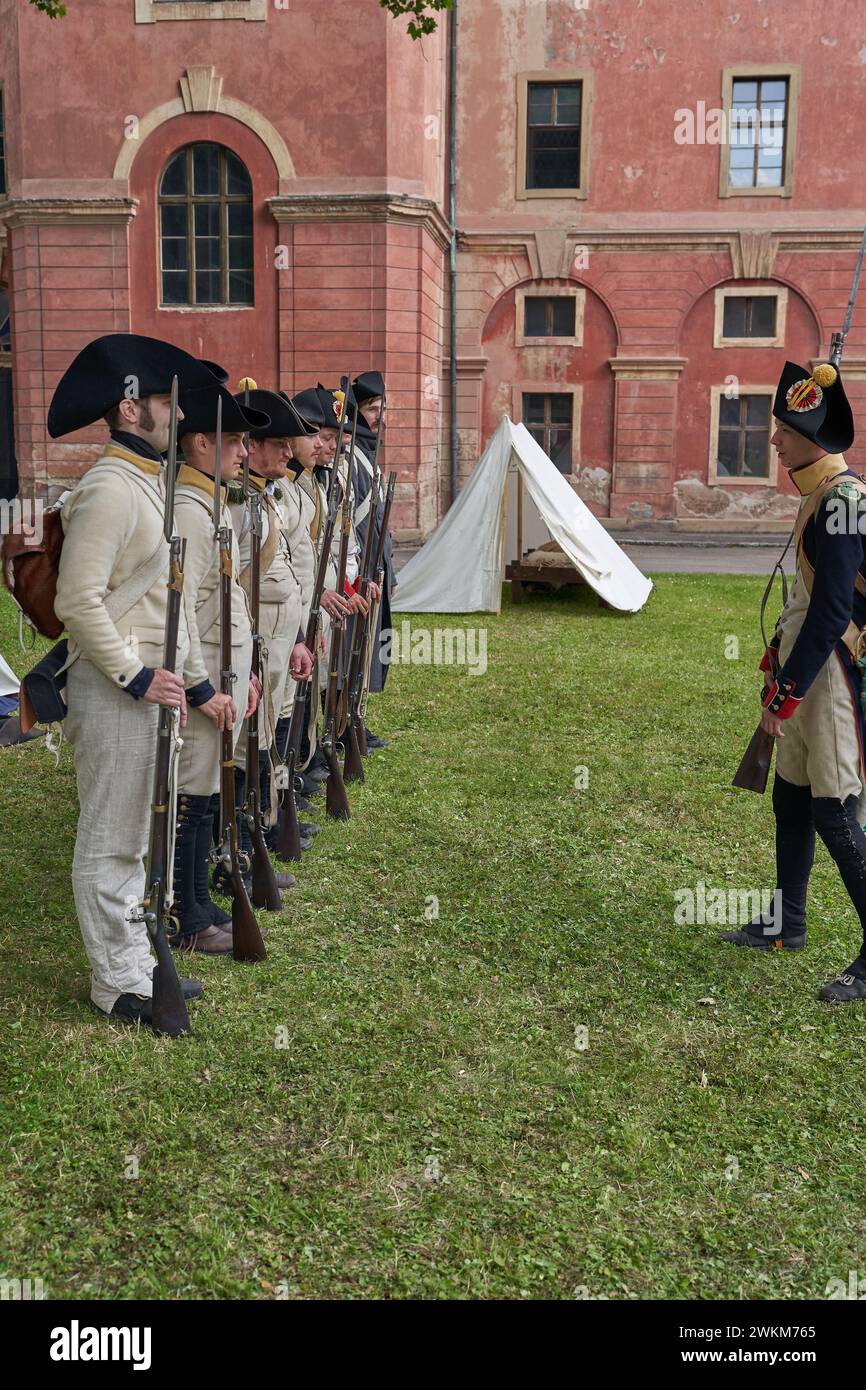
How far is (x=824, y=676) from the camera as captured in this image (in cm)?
437

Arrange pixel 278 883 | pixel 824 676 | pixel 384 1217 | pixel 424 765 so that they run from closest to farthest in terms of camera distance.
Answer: pixel 384 1217
pixel 824 676
pixel 278 883
pixel 424 765

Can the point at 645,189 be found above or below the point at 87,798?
above

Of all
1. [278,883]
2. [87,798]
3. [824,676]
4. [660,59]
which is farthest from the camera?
[660,59]

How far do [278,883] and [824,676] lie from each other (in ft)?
8.12

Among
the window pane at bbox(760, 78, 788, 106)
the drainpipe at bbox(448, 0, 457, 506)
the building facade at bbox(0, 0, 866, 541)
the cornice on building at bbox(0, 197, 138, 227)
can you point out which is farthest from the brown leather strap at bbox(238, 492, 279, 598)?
the window pane at bbox(760, 78, 788, 106)

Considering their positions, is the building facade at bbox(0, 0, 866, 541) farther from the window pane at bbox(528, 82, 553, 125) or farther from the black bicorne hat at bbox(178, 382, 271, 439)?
the black bicorne hat at bbox(178, 382, 271, 439)

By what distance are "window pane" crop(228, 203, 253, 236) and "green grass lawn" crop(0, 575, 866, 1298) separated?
14654mm

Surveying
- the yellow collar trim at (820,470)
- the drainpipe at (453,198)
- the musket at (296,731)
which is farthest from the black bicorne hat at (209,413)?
the drainpipe at (453,198)

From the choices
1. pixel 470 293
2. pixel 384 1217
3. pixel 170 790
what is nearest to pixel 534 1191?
pixel 384 1217

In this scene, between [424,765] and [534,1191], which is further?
[424,765]

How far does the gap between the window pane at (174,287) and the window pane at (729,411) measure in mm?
9425

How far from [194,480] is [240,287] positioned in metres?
15.9
